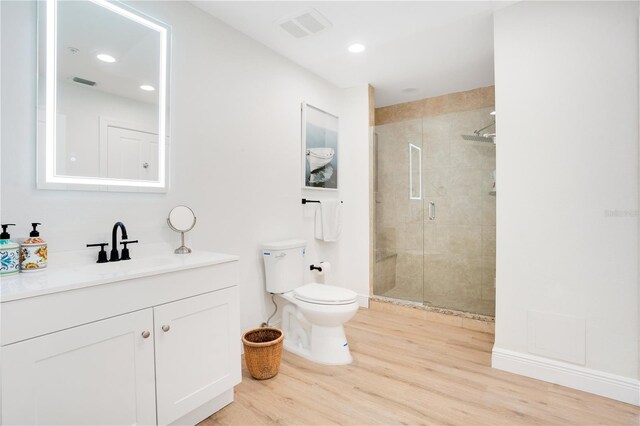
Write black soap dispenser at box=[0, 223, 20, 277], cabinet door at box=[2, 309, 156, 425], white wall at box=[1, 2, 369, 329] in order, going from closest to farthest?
cabinet door at box=[2, 309, 156, 425]
black soap dispenser at box=[0, 223, 20, 277]
white wall at box=[1, 2, 369, 329]

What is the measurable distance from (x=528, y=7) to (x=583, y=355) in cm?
215

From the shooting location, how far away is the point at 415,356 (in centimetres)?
229

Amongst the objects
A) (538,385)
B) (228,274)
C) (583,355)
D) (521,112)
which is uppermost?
(521,112)

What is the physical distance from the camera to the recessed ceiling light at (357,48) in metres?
2.58

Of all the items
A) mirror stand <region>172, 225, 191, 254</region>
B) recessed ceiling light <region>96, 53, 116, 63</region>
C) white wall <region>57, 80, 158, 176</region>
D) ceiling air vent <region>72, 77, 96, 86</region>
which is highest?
recessed ceiling light <region>96, 53, 116, 63</region>

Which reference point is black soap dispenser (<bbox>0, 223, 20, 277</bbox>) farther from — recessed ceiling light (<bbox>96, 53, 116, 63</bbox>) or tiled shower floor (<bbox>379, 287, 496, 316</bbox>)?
tiled shower floor (<bbox>379, 287, 496, 316</bbox>)

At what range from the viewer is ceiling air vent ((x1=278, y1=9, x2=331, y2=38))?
216cm

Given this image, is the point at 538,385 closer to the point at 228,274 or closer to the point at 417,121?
the point at 228,274

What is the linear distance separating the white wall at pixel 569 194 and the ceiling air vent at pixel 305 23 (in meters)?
1.18

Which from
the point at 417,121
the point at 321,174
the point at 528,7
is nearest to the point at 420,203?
the point at 417,121

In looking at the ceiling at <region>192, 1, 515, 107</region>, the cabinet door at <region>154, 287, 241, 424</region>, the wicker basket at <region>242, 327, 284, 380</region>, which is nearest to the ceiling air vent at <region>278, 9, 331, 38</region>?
the ceiling at <region>192, 1, 515, 107</region>

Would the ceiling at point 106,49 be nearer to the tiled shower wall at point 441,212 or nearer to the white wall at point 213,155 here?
the white wall at point 213,155

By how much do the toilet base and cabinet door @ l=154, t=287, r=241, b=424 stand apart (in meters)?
0.66

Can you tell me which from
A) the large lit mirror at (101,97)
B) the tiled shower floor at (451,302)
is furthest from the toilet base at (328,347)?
the large lit mirror at (101,97)
